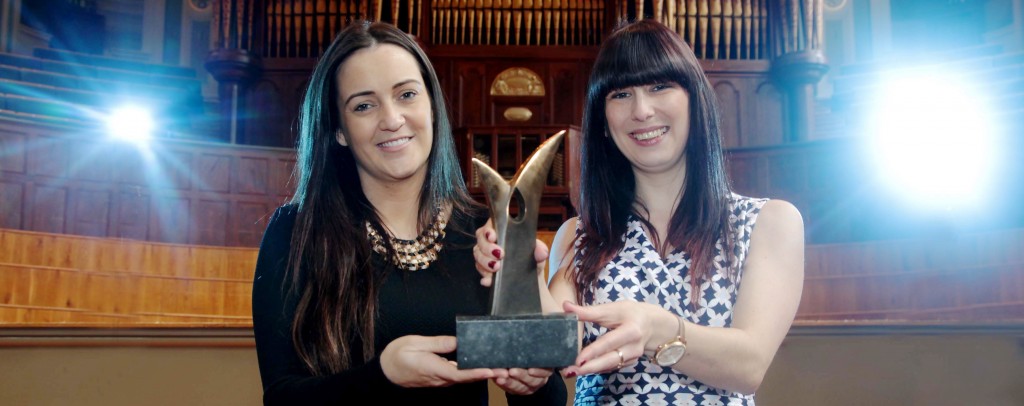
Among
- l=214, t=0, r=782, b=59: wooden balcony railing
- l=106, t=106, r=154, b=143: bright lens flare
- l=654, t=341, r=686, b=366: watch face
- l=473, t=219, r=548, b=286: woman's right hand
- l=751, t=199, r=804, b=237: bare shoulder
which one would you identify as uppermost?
l=214, t=0, r=782, b=59: wooden balcony railing

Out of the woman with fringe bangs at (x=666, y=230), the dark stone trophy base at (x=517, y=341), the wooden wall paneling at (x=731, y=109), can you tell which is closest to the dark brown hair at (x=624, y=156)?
the woman with fringe bangs at (x=666, y=230)

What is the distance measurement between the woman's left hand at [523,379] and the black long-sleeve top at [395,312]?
0.21 m

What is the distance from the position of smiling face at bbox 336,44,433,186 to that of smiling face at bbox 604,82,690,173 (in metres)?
0.31

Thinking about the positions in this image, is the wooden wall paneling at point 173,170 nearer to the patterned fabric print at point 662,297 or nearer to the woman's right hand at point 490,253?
the patterned fabric print at point 662,297

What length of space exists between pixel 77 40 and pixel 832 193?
7099 millimetres

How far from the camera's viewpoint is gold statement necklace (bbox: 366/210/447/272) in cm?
143

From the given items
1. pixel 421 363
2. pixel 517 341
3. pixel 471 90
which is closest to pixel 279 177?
pixel 471 90

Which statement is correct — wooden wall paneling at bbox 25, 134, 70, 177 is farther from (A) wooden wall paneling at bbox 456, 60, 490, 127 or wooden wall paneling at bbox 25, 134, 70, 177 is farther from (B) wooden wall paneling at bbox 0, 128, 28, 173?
(A) wooden wall paneling at bbox 456, 60, 490, 127

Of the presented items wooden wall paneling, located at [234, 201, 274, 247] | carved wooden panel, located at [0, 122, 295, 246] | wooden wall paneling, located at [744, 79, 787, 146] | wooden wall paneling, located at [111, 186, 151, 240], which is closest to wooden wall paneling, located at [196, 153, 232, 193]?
carved wooden panel, located at [0, 122, 295, 246]

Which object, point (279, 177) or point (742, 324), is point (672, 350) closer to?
point (742, 324)

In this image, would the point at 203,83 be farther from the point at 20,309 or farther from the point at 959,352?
the point at 959,352

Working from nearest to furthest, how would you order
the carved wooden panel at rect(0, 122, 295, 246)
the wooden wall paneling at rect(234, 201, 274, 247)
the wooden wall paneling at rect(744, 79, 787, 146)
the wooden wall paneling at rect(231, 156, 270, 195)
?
the carved wooden panel at rect(0, 122, 295, 246) → the wooden wall paneling at rect(234, 201, 274, 247) → the wooden wall paneling at rect(231, 156, 270, 195) → the wooden wall paneling at rect(744, 79, 787, 146)

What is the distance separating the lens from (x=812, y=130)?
736 centimetres

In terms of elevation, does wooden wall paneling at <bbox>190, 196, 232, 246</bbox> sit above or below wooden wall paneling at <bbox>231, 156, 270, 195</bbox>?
below
